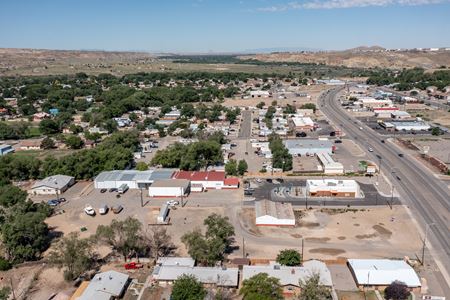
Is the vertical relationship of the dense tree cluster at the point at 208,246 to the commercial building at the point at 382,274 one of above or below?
above

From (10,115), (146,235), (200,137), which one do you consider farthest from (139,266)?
(10,115)

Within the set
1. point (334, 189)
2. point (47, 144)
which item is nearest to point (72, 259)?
point (334, 189)

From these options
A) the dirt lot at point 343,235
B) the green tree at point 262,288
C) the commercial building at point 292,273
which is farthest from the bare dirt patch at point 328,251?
the green tree at point 262,288

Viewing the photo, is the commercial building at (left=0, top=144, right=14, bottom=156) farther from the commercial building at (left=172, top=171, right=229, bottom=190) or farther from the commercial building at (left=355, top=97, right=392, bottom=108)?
the commercial building at (left=355, top=97, right=392, bottom=108)

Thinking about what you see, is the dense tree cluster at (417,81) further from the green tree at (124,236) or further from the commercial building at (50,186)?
the green tree at (124,236)

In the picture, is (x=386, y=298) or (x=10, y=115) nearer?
(x=386, y=298)

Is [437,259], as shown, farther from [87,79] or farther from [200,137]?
[87,79]
